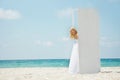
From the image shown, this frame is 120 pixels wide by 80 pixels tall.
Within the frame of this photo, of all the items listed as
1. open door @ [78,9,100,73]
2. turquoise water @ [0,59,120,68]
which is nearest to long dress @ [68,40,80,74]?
open door @ [78,9,100,73]

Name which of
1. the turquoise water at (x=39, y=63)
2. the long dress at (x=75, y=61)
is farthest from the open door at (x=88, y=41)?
the turquoise water at (x=39, y=63)

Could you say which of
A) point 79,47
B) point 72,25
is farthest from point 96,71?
point 72,25

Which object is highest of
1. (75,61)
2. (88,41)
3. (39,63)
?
(88,41)

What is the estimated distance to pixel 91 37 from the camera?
1154cm

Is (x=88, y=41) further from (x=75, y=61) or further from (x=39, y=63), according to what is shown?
(x=39, y=63)

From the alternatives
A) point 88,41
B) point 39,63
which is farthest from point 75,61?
point 39,63

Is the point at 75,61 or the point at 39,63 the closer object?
the point at 75,61

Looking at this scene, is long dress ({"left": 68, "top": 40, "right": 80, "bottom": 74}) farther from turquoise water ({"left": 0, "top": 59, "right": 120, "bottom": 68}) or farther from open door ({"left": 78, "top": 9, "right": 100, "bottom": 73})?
turquoise water ({"left": 0, "top": 59, "right": 120, "bottom": 68})

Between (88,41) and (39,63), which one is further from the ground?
(88,41)

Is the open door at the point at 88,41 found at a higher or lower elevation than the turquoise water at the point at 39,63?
higher

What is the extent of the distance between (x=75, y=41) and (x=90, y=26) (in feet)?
2.54

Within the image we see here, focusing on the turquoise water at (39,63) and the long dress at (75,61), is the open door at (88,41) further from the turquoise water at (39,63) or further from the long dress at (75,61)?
the turquoise water at (39,63)

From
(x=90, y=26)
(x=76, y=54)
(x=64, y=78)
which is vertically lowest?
(x=64, y=78)

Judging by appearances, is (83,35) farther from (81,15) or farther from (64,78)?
(64,78)
